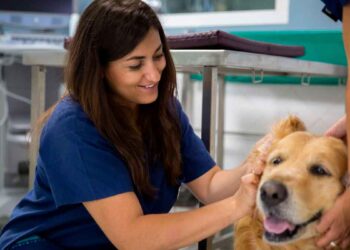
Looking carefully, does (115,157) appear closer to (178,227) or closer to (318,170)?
(178,227)

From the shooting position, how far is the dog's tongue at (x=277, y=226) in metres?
1.16

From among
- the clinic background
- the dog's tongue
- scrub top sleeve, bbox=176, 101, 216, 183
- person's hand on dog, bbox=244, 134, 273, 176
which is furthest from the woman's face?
the clinic background

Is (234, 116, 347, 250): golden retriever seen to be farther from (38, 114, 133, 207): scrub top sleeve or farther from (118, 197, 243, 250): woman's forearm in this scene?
(38, 114, 133, 207): scrub top sleeve

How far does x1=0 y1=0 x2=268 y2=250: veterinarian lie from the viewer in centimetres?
119

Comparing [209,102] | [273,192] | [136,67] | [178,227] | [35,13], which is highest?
[35,13]

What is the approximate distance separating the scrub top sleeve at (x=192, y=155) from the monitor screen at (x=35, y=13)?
7.63 feet

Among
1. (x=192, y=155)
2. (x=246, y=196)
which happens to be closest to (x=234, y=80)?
(x=192, y=155)

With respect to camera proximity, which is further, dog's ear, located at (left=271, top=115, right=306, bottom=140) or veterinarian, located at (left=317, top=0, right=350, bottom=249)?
dog's ear, located at (left=271, top=115, right=306, bottom=140)

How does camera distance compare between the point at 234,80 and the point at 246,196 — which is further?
the point at 234,80

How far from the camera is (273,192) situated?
111 cm

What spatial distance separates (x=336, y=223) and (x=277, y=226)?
147 millimetres

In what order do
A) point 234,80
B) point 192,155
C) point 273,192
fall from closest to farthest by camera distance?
1. point 273,192
2. point 192,155
3. point 234,80

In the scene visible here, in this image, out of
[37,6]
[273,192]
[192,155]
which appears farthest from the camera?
[37,6]

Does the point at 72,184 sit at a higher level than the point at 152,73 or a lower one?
lower
